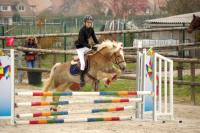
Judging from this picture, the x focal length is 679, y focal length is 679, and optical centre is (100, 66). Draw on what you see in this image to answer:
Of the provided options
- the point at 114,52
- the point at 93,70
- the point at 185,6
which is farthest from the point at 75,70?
the point at 185,6

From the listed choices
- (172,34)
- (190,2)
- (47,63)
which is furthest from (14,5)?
(47,63)

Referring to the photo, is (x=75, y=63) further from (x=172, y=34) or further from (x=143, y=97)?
(x=172, y=34)

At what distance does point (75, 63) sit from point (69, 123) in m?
2.61

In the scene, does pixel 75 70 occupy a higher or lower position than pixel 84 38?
lower

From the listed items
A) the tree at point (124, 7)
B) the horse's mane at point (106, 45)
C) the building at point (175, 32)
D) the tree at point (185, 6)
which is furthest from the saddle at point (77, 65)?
the tree at point (124, 7)

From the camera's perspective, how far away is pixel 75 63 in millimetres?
14773

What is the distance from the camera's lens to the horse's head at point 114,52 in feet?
45.8

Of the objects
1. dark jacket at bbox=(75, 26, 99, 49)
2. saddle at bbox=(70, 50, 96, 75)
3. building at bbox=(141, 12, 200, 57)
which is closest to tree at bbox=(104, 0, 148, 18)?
building at bbox=(141, 12, 200, 57)

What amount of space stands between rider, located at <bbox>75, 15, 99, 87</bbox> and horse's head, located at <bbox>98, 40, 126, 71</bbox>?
32 cm

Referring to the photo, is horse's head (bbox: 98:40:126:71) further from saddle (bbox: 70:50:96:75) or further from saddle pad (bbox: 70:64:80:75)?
saddle pad (bbox: 70:64:80:75)

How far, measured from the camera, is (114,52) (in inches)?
560

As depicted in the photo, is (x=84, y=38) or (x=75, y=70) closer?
(x=84, y=38)

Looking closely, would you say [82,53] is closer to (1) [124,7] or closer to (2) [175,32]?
(2) [175,32]

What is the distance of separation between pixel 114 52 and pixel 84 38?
0.70 meters
